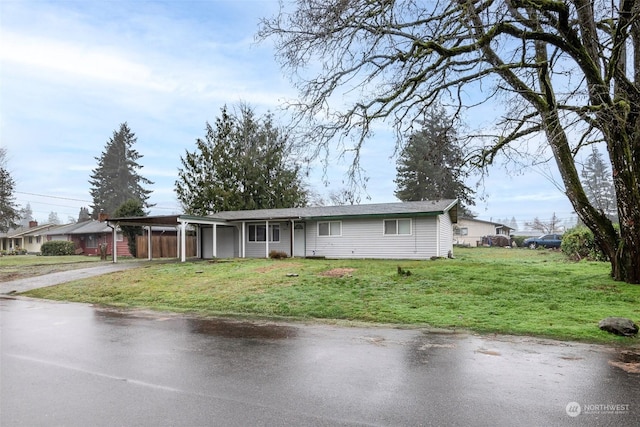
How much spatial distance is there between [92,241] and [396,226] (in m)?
31.9

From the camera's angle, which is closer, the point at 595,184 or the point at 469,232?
the point at 595,184

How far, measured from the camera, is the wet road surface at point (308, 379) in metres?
3.73

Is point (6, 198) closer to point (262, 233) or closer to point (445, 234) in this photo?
point (262, 233)

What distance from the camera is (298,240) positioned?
25406 millimetres

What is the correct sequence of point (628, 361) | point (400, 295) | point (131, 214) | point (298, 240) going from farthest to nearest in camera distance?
1. point (131, 214)
2. point (298, 240)
3. point (400, 295)
4. point (628, 361)

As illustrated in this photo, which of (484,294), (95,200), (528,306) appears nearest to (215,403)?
(528,306)

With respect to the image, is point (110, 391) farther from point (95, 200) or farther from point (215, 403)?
point (95, 200)

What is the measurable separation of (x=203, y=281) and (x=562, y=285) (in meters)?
11.1

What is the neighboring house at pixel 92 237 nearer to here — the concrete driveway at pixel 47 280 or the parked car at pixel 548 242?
the concrete driveway at pixel 47 280

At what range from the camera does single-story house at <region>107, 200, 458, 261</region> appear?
2197 cm

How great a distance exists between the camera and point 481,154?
12648mm
